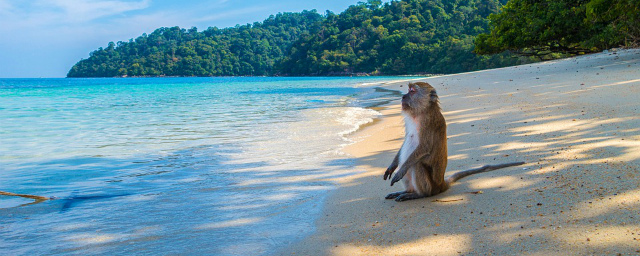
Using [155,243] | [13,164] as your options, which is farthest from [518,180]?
[13,164]

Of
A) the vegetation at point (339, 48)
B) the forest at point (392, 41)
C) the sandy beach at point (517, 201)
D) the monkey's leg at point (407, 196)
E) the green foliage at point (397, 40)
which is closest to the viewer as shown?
the sandy beach at point (517, 201)

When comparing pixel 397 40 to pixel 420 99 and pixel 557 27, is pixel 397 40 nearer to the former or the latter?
pixel 557 27

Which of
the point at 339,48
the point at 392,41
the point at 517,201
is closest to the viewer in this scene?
the point at 517,201

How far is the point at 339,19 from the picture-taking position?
106938 millimetres

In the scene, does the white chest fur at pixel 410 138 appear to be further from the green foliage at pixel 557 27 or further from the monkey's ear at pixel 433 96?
the green foliage at pixel 557 27

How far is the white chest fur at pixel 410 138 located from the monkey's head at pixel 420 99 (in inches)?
3.0

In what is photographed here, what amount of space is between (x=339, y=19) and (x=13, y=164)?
104 meters

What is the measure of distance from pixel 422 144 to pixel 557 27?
19.1m

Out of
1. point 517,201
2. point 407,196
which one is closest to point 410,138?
point 407,196

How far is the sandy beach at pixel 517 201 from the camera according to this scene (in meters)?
2.60

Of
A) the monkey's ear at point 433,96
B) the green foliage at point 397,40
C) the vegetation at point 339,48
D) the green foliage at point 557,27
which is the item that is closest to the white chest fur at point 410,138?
the monkey's ear at point 433,96

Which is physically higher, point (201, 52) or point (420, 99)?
point (201, 52)

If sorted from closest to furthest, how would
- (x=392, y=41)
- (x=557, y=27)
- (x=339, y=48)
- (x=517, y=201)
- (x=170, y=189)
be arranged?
(x=517, y=201) < (x=170, y=189) < (x=557, y=27) < (x=392, y=41) < (x=339, y=48)

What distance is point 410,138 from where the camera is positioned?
11.9 ft
